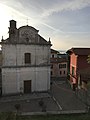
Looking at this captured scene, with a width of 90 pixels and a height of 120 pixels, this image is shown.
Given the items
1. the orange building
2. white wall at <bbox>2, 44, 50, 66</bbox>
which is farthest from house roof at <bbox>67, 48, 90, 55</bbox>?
the orange building

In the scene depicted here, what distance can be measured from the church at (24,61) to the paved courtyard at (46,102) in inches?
57.2

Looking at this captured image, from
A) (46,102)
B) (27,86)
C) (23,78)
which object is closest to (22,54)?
(23,78)

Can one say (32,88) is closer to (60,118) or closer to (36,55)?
(36,55)

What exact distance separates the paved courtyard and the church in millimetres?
1454

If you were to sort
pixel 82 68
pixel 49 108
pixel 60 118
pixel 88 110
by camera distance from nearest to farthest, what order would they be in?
1. pixel 60 118
2. pixel 88 110
3. pixel 49 108
4. pixel 82 68

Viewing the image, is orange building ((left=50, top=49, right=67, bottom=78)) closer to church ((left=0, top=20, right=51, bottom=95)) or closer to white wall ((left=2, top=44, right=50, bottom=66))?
church ((left=0, top=20, right=51, bottom=95))

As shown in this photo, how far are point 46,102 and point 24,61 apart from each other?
264 inches

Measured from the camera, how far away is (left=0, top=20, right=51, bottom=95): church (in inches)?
997

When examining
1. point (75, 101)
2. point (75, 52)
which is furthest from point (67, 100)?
point (75, 52)

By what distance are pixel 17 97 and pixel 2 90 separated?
2352 mm

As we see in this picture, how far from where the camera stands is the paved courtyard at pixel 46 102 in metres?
21.2

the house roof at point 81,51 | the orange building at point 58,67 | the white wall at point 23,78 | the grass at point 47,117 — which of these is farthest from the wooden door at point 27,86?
the orange building at point 58,67

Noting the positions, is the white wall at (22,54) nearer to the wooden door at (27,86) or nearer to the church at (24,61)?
the church at (24,61)

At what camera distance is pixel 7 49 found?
2516 centimetres
